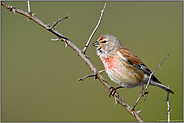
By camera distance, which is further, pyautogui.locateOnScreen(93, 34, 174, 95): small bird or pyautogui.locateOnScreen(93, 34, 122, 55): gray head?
pyautogui.locateOnScreen(93, 34, 122, 55): gray head

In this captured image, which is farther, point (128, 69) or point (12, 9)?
point (128, 69)

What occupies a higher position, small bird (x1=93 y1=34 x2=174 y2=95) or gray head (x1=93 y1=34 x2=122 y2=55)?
gray head (x1=93 y1=34 x2=122 y2=55)

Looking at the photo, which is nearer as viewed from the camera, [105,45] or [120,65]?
[120,65]

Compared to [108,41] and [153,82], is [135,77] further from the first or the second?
[108,41]

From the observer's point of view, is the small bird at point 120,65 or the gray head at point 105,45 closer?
the small bird at point 120,65

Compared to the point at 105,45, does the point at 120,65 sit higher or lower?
lower

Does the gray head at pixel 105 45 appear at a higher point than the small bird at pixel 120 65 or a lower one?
higher

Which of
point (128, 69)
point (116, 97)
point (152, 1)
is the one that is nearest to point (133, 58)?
point (128, 69)

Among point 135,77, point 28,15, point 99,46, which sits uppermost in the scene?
point 28,15
